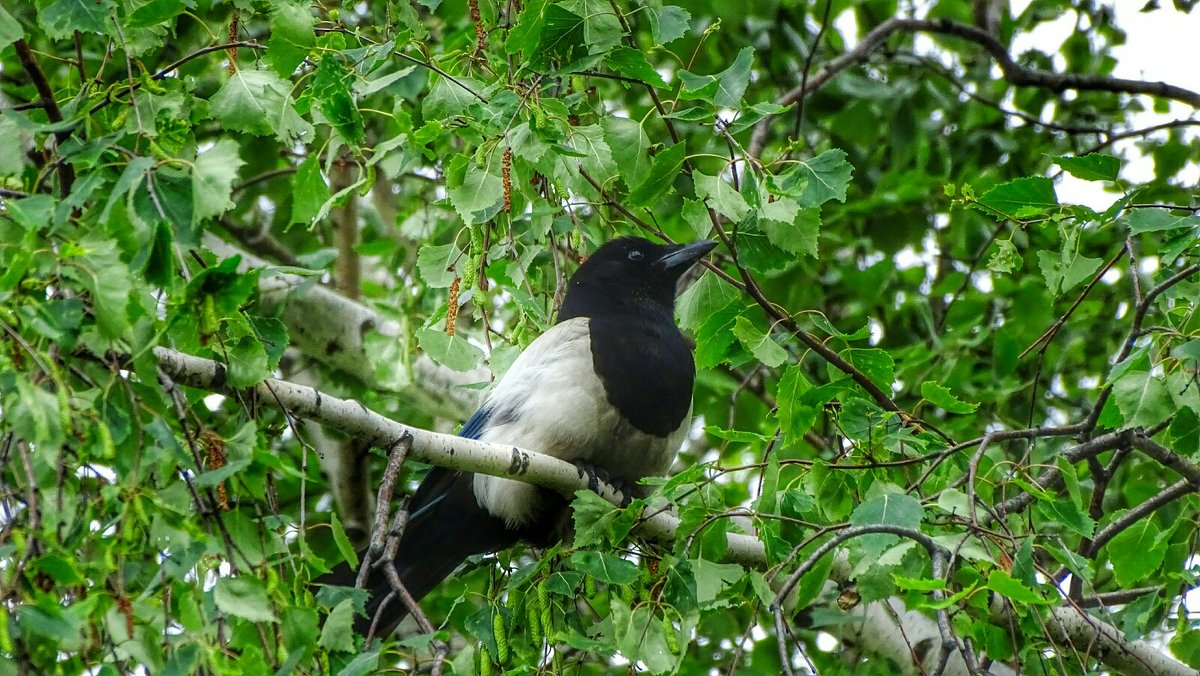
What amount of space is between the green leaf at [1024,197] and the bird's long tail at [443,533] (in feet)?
5.79

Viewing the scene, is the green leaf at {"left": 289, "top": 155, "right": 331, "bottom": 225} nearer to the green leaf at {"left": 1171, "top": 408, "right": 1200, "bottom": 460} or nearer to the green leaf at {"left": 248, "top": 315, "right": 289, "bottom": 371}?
the green leaf at {"left": 248, "top": 315, "right": 289, "bottom": 371}

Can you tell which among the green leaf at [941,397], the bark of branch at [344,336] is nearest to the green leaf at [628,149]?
the green leaf at [941,397]

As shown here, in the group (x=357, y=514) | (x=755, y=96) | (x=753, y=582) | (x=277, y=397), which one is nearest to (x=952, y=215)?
(x=755, y=96)

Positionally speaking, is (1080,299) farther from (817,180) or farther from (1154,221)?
(817,180)

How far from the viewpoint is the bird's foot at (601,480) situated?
3.71 meters

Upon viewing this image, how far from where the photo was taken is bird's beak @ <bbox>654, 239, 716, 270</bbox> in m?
4.34

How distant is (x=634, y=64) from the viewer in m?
2.87

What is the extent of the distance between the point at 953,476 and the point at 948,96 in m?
3.83

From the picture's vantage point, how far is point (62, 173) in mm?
2463

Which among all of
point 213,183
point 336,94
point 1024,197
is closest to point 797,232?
point 1024,197

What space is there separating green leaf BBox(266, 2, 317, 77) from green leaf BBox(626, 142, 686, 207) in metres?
0.82

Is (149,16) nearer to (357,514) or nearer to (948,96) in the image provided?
(357,514)

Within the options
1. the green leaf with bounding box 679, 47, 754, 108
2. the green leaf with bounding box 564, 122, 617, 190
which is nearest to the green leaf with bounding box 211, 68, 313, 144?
the green leaf with bounding box 564, 122, 617, 190

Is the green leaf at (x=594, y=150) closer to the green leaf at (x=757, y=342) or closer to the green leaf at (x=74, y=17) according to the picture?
the green leaf at (x=757, y=342)
